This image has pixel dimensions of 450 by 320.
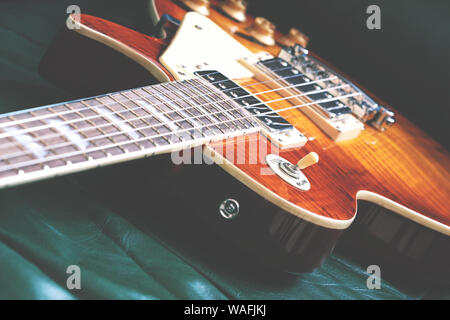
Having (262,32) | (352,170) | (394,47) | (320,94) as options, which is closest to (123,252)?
(352,170)

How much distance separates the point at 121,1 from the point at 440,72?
3.25 feet

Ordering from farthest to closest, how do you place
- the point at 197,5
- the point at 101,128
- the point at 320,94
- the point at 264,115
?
the point at 197,5
the point at 320,94
the point at 264,115
the point at 101,128

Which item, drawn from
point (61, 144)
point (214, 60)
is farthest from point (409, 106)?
A: point (61, 144)

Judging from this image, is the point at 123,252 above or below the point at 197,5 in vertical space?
below

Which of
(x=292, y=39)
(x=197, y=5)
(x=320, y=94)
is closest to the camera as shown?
(x=320, y=94)

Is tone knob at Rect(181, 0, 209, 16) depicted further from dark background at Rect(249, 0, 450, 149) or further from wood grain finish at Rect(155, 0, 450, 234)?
dark background at Rect(249, 0, 450, 149)

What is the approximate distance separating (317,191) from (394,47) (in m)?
0.75

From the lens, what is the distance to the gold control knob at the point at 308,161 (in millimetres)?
652

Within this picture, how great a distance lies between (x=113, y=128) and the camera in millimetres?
533

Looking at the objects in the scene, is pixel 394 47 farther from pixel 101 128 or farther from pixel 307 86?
pixel 101 128

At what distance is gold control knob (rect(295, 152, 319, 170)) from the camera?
2.14 feet

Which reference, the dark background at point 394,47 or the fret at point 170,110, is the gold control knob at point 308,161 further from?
the dark background at point 394,47

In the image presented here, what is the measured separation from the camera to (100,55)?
2.59 ft

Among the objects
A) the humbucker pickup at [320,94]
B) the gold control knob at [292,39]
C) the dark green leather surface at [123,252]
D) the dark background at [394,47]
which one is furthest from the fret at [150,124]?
the dark background at [394,47]
